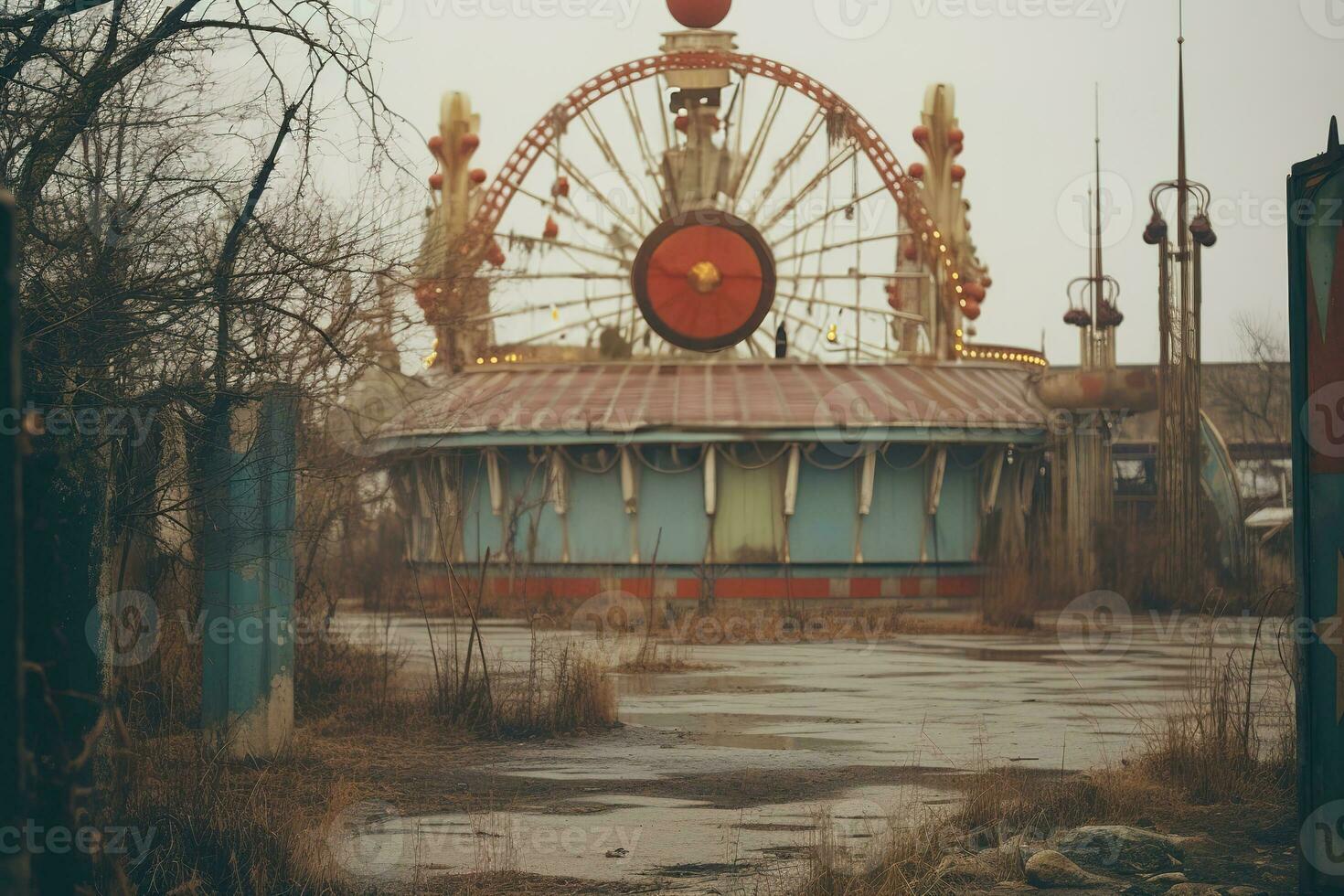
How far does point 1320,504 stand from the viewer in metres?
8.24

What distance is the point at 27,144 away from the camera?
356 inches

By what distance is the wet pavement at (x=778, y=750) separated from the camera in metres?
9.77

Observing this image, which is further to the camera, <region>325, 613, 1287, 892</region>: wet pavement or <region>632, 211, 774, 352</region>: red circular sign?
<region>632, 211, 774, 352</region>: red circular sign

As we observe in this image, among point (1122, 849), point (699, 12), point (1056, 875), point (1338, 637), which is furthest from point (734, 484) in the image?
point (1338, 637)

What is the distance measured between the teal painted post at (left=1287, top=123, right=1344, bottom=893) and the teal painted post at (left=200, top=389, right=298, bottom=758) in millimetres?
7144

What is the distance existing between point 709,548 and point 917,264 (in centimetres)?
1108

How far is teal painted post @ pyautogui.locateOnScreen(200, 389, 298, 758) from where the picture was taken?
12562 mm

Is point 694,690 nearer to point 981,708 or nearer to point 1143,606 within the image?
point 981,708

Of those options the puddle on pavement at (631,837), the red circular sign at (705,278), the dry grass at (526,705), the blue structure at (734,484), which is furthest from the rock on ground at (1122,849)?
the red circular sign at (705,278)

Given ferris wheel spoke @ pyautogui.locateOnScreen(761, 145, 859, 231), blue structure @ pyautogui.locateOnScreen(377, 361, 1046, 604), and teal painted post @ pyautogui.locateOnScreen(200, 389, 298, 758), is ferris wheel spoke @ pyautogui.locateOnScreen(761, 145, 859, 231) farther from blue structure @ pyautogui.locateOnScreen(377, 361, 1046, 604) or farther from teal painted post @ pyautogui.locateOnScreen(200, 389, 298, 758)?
teal painted post @ pyautogui.locateOnScreen(200, 389, 298, 758)

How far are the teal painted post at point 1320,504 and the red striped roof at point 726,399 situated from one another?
2600 cm

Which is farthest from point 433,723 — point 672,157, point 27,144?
point 672,157

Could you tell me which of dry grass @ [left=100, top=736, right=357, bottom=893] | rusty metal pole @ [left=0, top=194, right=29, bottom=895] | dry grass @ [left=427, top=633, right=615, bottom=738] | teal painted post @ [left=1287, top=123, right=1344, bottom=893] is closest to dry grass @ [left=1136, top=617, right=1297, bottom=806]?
teal painted post @ [left=1287, top=123, right=1344, bottom=893]

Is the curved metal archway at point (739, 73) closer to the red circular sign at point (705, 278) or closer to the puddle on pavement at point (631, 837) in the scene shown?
the red circular sign at point (705, 278)
